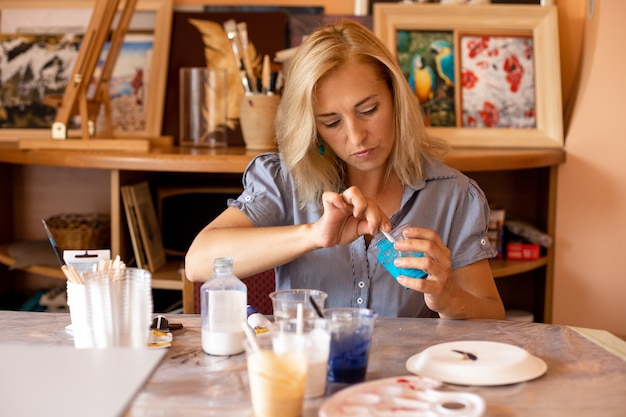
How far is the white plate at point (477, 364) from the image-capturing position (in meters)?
1.18

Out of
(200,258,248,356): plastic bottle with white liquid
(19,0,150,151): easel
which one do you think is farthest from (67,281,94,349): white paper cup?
(19,0,150,151): easel

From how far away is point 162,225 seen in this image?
283 centimetres

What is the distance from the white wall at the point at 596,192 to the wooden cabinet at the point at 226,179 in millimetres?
49

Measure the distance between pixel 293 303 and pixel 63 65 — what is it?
195 centimetres

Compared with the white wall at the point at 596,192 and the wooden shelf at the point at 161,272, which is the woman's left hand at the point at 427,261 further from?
the white wall at the point at 596,192

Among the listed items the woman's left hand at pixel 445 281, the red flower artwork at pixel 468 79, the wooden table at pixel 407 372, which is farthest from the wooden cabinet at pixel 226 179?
the wooden table at pixel 407 372

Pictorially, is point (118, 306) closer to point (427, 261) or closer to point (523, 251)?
point (427, 261)

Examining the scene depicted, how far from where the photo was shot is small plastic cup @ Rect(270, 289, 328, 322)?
121cm

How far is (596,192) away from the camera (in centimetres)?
268

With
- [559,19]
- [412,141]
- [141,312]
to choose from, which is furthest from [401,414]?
→ [559,19]

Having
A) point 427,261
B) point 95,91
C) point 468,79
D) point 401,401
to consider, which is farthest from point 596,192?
point 401,401

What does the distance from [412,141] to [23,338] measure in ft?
2.86

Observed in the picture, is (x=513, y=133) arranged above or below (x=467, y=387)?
above

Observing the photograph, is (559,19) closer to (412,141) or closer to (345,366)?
(412,141)
